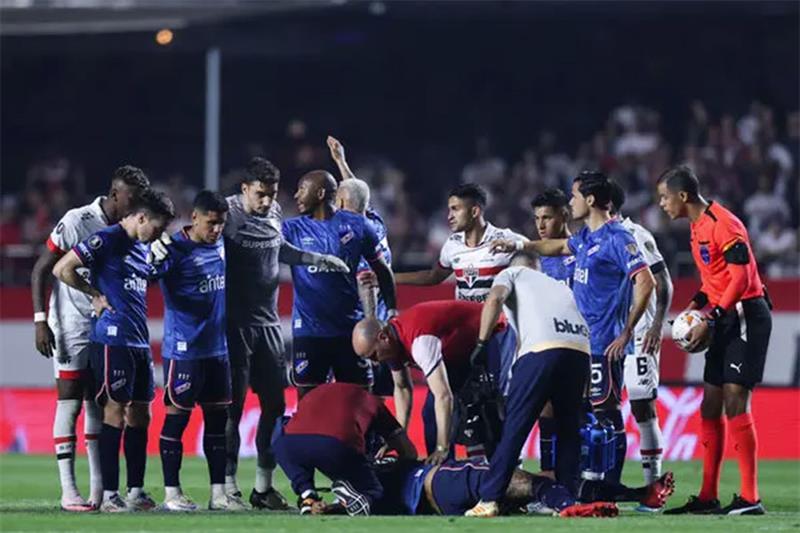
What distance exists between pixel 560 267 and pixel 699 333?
236 centimetres

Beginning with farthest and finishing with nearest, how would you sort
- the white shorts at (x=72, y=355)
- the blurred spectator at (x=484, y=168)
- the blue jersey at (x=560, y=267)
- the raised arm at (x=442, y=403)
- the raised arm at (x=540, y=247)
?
the blurred spectator at (x=484, y=168), the blue jersey at (x=560, y=267), the raised arm at (x=540, y=247), the white shorts at (x=72, y=355), the raised arm at (x=442, y=403)

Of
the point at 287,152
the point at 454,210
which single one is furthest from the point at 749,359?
the point at 287,152

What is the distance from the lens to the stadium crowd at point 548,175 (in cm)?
2569

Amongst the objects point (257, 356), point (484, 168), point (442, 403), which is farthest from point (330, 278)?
point (484, 168)

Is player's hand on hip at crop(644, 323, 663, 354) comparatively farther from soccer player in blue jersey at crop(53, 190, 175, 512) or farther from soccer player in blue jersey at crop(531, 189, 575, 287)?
soccer player in blue jersey at crop(53, 190, 175, 512)

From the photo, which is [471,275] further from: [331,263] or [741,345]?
[741,345]

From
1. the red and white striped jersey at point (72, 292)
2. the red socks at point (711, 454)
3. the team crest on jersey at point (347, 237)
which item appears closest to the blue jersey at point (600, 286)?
the red socks at point (711, 454)

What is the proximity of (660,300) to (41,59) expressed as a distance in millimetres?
17193

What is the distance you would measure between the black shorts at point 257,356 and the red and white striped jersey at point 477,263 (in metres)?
1.58

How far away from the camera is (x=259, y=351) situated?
1466cm

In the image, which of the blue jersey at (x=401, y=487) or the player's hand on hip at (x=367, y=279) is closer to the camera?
the blue jersey at (x=401, y=487)

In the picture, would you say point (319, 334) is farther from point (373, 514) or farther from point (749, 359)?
point (749, 359)

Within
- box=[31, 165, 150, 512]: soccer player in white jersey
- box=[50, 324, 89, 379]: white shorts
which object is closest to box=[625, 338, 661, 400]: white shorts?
box=[31, 165, 150, 512]: soccer player in white jersey

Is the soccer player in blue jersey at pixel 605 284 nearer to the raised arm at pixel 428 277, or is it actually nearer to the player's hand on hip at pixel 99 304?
the raised arm at pixel 428 277
